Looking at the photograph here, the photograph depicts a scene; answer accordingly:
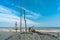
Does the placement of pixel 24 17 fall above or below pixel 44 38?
above

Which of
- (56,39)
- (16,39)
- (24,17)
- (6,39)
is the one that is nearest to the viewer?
(16,39)

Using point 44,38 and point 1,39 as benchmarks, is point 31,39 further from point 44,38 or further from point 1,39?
point 1,39

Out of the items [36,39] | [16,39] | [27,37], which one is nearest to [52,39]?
[36,39]

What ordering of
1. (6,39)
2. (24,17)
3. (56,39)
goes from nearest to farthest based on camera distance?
1. (6,39)
2. (56,39)
3. (24,17)

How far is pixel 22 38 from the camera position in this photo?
15.2m

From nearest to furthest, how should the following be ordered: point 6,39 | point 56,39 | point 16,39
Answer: point 16,39, point 6,39, point 56,39

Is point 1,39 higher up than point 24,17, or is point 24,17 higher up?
point 24,17

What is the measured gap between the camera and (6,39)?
16.1 meters

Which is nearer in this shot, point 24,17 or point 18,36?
point 18,36

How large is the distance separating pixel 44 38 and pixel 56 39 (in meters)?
1.75

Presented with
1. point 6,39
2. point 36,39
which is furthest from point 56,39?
point 6,39

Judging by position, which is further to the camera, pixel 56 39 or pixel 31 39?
pixel 56 39

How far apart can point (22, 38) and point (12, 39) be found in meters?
1.23

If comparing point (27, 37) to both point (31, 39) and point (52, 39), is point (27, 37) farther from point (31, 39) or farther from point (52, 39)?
point (52, 39)
